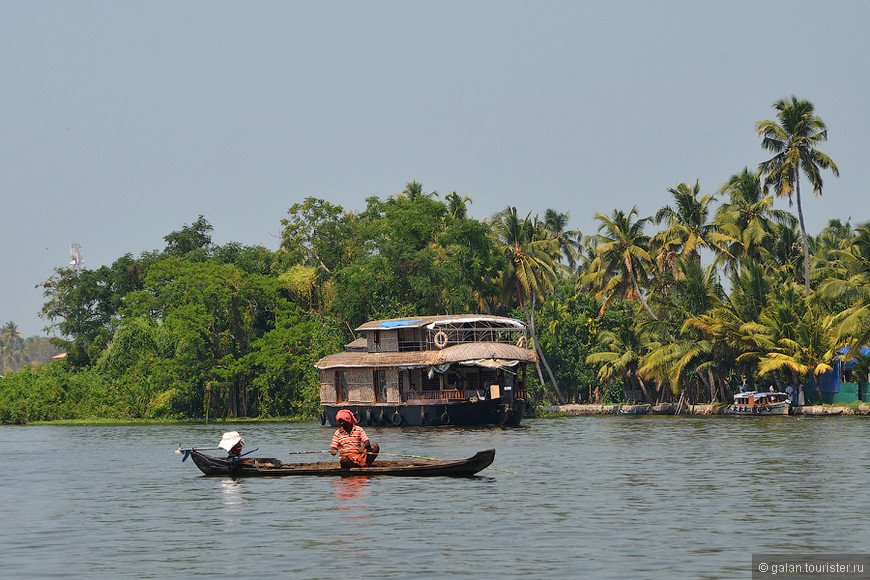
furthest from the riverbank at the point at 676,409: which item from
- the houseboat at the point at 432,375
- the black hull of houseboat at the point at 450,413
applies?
the black hull of houseboat at the point at 450,413

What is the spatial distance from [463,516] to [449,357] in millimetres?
36983

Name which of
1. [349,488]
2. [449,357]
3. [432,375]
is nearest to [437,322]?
[432,375]

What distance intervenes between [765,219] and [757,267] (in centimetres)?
1065

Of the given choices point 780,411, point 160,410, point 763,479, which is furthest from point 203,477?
point 160,410

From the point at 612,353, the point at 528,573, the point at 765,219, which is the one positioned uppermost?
the point at 765,219

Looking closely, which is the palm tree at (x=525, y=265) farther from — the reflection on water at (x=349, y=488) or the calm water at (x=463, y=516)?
the reflection on water at (x=349, y=488)

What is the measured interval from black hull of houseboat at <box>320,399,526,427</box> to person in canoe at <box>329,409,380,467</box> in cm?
2971

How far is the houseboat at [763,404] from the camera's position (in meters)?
66.4

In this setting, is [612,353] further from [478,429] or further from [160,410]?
[160,410]

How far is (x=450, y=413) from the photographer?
60.6 meters

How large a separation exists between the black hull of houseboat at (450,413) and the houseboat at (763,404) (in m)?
13.9

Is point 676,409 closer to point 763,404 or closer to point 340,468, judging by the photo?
point 763,404

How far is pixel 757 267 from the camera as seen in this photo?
6819 cm

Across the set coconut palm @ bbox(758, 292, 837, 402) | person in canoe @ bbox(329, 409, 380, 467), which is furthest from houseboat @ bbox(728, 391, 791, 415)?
person in canoe @ bbox(329, 409, 380, 467)
